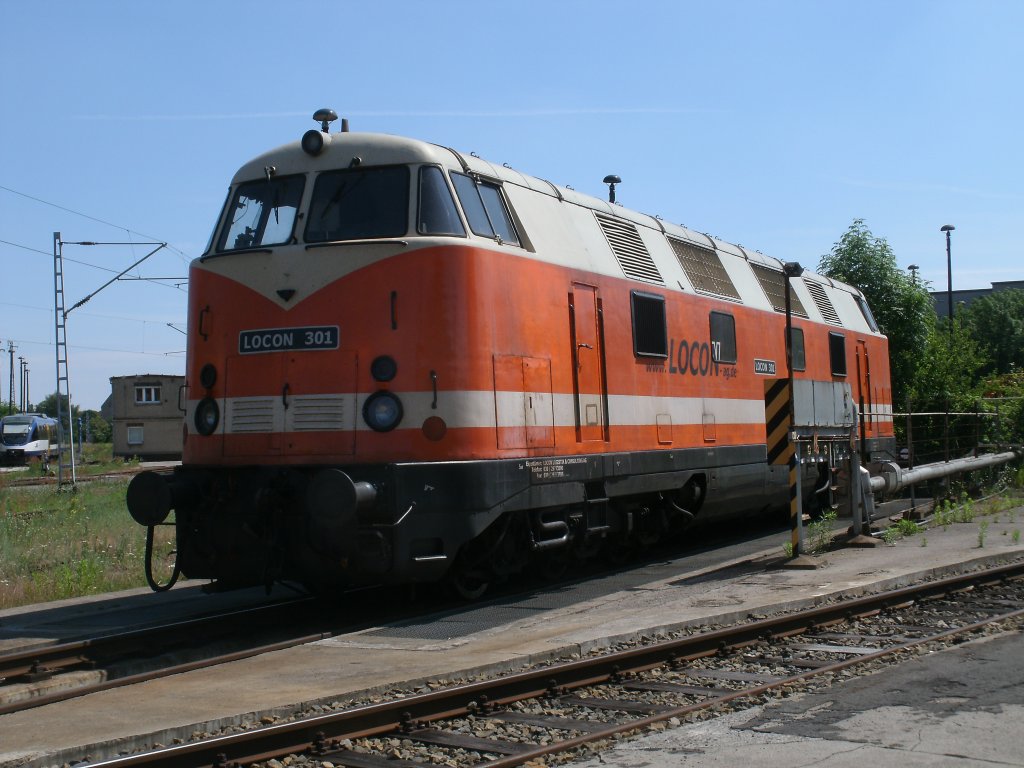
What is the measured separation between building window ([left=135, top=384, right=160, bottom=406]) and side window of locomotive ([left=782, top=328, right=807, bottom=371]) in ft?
133

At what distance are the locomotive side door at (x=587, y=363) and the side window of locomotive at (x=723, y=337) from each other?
10.0 ft

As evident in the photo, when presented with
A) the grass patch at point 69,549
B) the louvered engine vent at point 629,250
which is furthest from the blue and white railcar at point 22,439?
the louvered engine vent at point 629,250

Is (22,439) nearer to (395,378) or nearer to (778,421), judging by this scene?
(778,421)

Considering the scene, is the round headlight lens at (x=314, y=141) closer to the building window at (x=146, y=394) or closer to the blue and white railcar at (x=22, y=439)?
the building window at (x=146, y=394)

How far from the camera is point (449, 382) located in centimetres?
915

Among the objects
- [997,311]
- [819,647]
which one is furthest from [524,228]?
[997,311]

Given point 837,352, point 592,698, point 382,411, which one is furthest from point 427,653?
point 837,352

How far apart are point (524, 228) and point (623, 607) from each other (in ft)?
11.9

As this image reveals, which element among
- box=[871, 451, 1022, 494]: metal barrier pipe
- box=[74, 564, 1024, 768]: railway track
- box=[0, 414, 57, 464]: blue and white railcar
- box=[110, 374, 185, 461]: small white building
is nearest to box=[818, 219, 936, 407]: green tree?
box=[871, 451, 1022, 494]: metal barrier pipe

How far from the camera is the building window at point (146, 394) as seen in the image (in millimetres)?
51688

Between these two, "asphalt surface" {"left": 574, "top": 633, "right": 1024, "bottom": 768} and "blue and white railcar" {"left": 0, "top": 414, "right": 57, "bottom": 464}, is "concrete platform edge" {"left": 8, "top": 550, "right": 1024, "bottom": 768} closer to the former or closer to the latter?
"asphalt surface" {"left": 574, "top": 633, "right": 1024, "bottom": 768}

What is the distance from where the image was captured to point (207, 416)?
998 centimetres

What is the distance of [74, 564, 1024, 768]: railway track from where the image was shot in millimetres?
5598

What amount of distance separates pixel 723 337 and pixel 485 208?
514 centimetres
